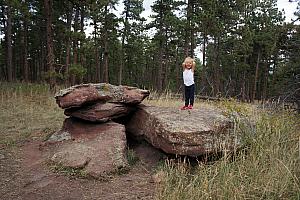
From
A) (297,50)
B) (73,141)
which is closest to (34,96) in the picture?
(73,141)

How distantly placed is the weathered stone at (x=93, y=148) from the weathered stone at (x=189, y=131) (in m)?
0.75

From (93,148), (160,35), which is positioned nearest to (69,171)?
(93,148)

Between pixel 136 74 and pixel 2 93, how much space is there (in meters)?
35.2

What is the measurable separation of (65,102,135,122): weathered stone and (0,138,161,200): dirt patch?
1.22 m

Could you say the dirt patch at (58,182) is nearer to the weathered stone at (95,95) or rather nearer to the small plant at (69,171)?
the small plant at (69,171)

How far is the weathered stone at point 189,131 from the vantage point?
5777 mm

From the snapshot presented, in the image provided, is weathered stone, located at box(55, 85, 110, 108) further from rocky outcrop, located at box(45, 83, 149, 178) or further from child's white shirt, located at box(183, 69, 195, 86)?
child's white shirt, located at box(183, 69, 195, 86)

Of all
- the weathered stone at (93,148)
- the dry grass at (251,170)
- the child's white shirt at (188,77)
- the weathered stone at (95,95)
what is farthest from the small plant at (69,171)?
the child's white shirt at (188,77)

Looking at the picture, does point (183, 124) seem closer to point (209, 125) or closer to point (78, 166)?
point (209, 125)

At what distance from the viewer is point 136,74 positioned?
156 ft

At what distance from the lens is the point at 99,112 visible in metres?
7.27

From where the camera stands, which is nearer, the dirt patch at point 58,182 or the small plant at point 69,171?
the dirt patch at point 58,182

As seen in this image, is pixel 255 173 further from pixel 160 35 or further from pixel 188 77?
pixel 160 35

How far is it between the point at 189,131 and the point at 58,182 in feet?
7.89
